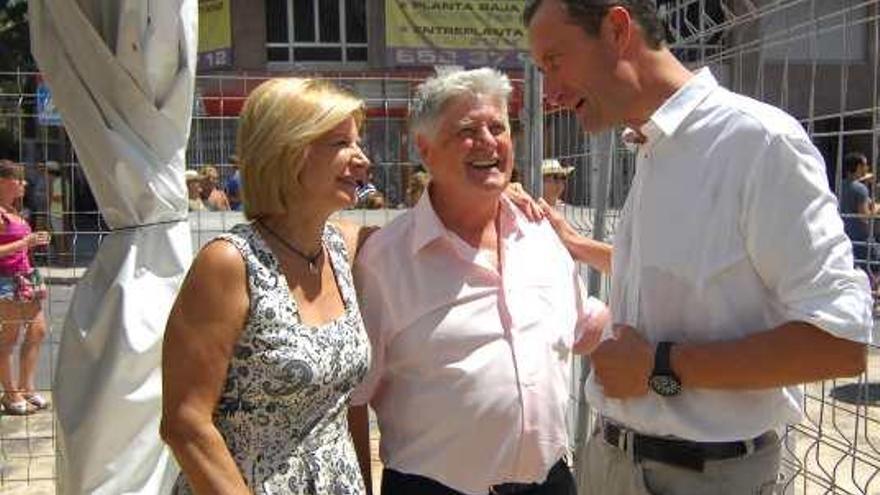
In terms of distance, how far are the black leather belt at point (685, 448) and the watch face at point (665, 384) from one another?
13cm

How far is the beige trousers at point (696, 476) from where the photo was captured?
1764mm

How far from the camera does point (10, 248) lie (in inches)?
255

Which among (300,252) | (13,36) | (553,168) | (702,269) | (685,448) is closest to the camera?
(702,269)

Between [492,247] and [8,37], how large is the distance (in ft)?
62.5

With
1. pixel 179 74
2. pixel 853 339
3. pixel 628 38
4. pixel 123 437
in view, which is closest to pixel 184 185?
pixel 179 74

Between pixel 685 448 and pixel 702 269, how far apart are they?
34 centimetres

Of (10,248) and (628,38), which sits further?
(10,248)

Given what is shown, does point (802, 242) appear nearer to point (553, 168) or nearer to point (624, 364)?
point (624, 364)

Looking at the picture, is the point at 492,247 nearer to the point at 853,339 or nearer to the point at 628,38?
the point at 628,38

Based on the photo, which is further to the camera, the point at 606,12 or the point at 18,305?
the point at 18,305

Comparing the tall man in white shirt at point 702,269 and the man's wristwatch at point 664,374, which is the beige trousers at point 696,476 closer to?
the tall man in white shirt at point 702,269

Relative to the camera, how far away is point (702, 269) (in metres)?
1.68

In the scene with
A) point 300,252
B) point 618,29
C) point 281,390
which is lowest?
point 281,390

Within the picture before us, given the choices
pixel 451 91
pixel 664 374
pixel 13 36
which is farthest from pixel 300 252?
pixel 13 36
